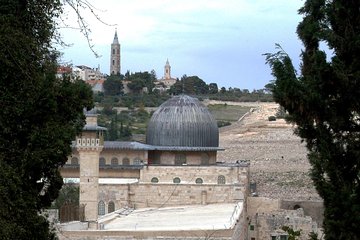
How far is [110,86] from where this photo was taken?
87750mm

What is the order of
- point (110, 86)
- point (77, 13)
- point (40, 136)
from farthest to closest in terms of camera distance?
1. point (110, 86)
2. point (40, 136)
3. point (77, 13)

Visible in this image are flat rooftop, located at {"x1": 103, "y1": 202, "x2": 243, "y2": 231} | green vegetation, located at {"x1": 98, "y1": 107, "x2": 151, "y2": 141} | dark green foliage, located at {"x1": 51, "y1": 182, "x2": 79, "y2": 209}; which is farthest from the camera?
green vegetation, located at {"x1": 98, "y1": 107, "x2": 151, "y2": 141}

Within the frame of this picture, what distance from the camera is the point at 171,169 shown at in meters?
29.0

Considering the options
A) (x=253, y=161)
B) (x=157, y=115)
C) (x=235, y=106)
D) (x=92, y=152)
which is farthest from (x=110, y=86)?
(x=92, y=152)

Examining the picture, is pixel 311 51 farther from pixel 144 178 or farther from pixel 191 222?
pixel 144 178

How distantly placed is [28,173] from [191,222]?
11950mm

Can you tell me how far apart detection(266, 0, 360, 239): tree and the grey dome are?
778 inches

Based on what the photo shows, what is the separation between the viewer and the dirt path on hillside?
46.5 meters

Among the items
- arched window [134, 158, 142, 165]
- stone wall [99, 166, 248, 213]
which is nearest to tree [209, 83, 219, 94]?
arched window [134, 158, 142, 165]

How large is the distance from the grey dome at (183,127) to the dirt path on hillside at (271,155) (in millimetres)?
11418

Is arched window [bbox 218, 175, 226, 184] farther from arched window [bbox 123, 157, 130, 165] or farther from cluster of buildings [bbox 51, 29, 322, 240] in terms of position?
arched window [bbox 123, 157, 130, 165]

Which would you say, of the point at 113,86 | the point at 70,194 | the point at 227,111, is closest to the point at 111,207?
the point at 70,194

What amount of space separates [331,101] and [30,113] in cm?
344

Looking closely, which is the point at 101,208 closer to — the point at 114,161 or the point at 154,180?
the point at 154,180
